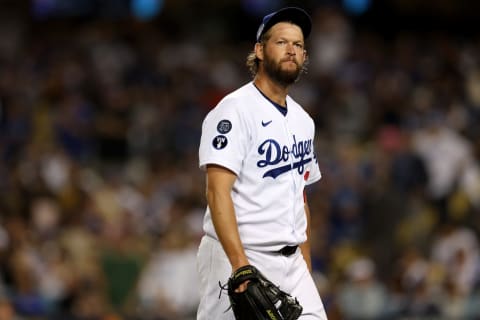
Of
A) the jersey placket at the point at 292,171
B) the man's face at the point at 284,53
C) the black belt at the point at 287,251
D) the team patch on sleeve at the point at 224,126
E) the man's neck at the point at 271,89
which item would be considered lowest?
the black belt at the point at 287,251

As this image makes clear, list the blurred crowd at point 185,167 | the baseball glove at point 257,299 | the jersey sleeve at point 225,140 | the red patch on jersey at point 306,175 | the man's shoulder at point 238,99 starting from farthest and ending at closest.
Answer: the blurred crowd at point 185,167 → the red patch on jersey at point 306,175 → the man's shoulder at point 238,99 → the jersey sleeve at point 225,140 → the baseball glove at point 257,299

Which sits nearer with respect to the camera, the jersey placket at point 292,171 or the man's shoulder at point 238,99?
the man's shoulder at point 238,99

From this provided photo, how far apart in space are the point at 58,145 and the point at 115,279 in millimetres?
3136

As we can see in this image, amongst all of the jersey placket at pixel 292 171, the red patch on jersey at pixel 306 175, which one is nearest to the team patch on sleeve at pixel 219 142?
the jersey placket at pixel 292 171

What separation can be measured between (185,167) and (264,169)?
299 inches

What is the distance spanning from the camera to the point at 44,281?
9367mm

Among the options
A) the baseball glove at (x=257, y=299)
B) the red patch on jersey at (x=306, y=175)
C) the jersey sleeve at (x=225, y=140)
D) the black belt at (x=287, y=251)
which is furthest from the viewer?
the red patch on jersey at (x=306, y=175)

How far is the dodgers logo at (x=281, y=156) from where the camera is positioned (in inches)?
199

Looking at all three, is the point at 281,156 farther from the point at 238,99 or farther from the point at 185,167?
the point at 185,167

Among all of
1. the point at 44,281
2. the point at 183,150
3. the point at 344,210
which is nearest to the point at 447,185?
the point at 344,210

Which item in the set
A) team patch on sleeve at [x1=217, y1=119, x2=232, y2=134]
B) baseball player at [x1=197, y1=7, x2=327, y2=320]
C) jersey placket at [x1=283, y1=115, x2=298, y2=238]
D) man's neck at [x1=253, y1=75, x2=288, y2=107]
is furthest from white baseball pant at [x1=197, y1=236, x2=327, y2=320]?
man's neck at [x1=253, y1=75, x2=288, y2=107]

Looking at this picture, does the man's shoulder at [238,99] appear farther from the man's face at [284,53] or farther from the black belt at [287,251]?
the black belt at [287,251]

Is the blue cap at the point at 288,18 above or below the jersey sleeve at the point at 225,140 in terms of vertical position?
above

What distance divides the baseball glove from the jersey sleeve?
1.52ft
